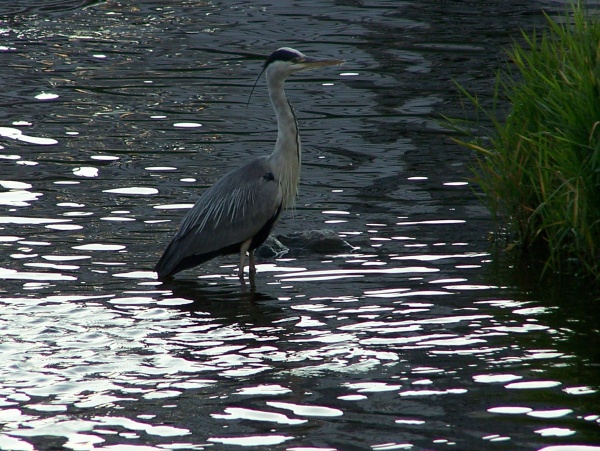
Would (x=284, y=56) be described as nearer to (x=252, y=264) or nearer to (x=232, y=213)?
(x=232, y=213)

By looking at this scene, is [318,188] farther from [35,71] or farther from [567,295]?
[35,71]

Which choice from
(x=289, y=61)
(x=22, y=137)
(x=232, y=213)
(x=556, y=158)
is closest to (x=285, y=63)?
(x=289, y=61)

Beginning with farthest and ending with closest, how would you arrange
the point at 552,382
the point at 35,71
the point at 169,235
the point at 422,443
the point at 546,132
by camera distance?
the point at 35,71 → the point at 169,235 → the point at 546,132 → the point at 552,382 → the point at 422,443

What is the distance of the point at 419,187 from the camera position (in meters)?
10.6

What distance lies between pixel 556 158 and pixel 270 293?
2226mm

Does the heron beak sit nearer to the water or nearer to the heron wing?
the heron wing

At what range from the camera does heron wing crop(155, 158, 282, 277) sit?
8.66m

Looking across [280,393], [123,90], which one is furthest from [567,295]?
[123,90]

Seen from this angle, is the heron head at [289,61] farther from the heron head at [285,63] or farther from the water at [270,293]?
the water at [270,293]

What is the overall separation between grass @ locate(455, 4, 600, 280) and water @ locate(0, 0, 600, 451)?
1.08ft

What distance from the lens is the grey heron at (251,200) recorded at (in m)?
8.62

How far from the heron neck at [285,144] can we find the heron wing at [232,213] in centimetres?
11

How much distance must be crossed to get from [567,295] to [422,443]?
108 inches

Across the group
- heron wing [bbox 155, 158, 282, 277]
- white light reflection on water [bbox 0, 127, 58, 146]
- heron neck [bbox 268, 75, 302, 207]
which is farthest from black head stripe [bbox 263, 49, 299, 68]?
white light reflection on water [bbox 0, 127, 58, 146]
